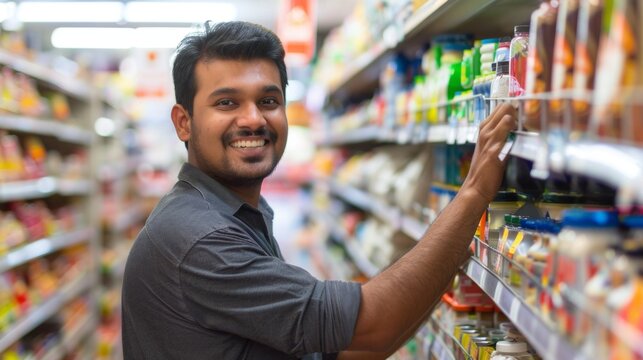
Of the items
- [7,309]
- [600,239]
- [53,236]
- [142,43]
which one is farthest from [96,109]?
[600,239]

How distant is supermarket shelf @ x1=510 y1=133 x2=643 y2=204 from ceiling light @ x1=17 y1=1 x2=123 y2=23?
27.0 feet

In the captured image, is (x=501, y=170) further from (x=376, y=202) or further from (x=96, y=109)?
(x=96, y=109)

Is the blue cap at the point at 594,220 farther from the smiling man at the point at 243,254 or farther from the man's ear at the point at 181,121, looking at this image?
the man's ear at the point at 181,121

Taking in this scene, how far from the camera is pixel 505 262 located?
67.4 inches

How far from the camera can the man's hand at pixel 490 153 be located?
5.53ft

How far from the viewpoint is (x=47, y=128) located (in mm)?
5102

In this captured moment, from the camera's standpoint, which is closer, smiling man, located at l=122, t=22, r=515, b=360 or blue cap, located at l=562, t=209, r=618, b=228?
blue cap, located at l=562, t=209, r=618, b=228

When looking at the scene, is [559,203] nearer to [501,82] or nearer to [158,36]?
[501,82]

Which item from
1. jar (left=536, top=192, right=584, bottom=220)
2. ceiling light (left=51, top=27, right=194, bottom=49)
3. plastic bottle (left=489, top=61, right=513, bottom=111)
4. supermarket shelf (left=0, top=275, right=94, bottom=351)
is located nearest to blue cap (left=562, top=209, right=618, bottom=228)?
jar (left=536, top=192, right=584, bottom=220)

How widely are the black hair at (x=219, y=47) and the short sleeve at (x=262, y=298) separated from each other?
0.48 meters

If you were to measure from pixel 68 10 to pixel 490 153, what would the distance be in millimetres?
8674

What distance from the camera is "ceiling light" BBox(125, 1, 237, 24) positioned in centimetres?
904

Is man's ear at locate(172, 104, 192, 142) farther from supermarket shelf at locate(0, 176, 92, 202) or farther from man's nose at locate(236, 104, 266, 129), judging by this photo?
supermarket shelf at locate(0, 176, 92, 202)

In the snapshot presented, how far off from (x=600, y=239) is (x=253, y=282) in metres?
0.82
